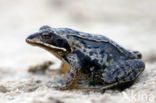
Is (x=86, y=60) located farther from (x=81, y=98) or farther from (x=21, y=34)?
(x=21, y=34)

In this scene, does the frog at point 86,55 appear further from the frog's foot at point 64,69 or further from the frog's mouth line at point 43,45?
the frog's foot at point 64,69

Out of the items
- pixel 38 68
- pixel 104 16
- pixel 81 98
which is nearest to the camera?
pixel 81 98

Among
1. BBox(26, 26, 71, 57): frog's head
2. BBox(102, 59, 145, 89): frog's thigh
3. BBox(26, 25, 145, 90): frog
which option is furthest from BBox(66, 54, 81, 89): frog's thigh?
BBox(102, 59, 145, 89): frog's thigh

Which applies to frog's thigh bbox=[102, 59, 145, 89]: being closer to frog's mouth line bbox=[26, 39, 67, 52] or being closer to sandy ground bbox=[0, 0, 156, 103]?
frog's mouth line bbox=[26, 39, 67, 52]

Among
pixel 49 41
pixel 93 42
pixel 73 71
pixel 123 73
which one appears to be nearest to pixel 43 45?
pixel 49 41

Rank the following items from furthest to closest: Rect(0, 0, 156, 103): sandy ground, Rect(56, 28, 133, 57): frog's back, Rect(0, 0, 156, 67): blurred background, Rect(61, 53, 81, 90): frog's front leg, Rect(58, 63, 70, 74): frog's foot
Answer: Rect(0, 0, 156, 67): blurred background
Rect(0, 0, 156, 103): sandy ground
Rect(58, 63, 70, 74): frog's foot
Rect(56, 28, 133, 57): frog's back
Rect(61, 53, 81, 90): frog's front leg

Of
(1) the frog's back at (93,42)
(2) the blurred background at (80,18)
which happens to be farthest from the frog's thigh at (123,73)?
(2) the blurred background at (80,18)

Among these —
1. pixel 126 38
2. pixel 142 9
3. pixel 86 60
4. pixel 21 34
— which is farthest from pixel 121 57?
pixel 142 9
